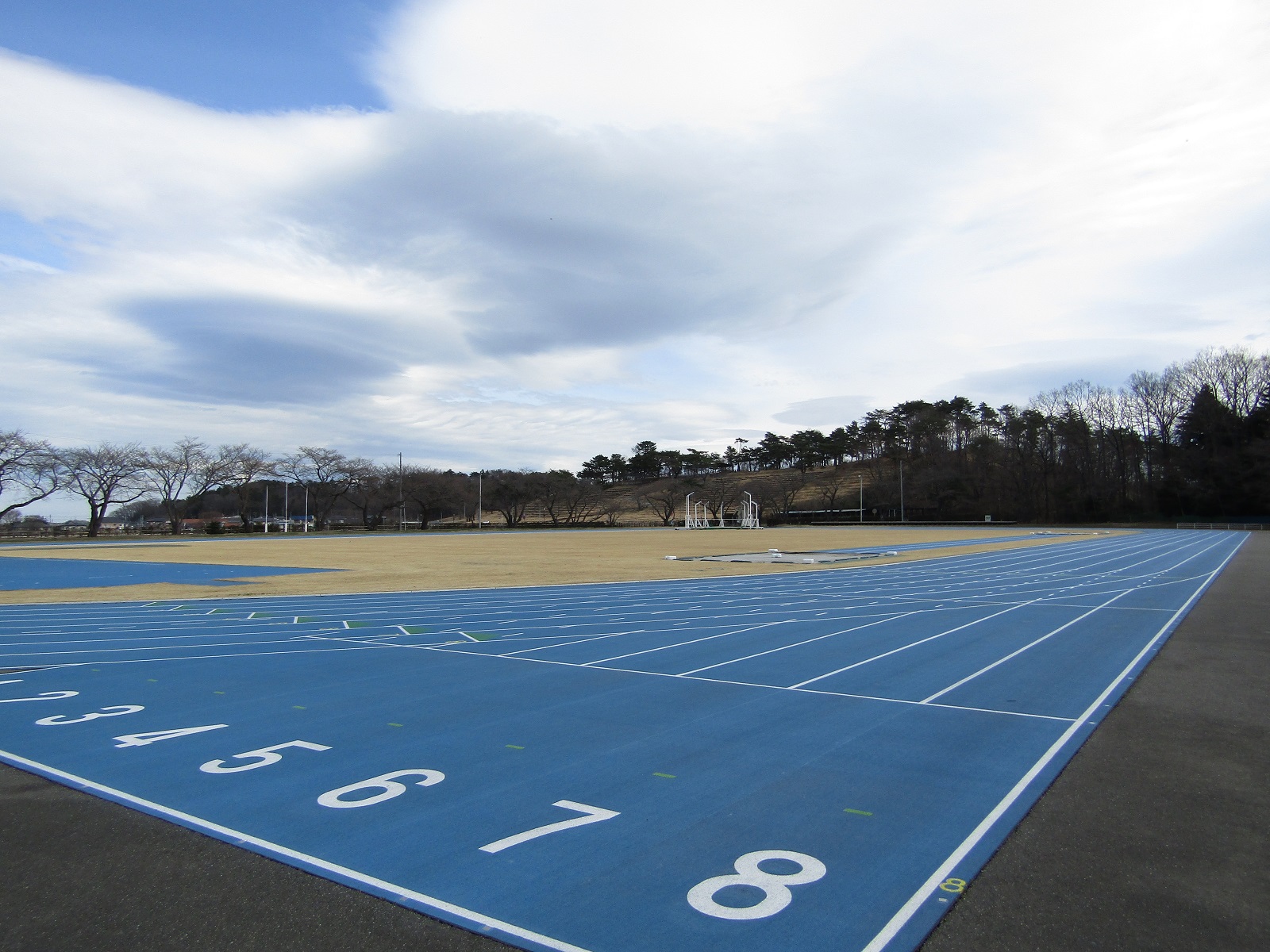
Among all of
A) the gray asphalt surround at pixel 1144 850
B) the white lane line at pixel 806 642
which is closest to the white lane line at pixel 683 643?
the white lane line at pixel 806 642

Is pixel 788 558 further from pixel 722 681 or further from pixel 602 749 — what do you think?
pixel 602 749

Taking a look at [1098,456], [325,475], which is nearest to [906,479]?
[1098,456]

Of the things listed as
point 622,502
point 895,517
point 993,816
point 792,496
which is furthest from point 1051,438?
point 993,816

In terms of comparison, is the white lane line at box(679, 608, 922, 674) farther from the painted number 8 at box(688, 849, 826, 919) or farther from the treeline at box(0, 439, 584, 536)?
the treeline at box(0, 439, 584, 536)

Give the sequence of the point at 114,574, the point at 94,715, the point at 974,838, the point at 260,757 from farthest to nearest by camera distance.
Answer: the point at 114,574, the point at 94,715, the point at 260,757, the point at 974,838

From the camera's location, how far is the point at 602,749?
20.7 feet

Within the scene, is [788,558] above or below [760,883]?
below

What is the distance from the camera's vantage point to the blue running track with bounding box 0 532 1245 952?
3896mm

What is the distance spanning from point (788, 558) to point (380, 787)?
29.5m

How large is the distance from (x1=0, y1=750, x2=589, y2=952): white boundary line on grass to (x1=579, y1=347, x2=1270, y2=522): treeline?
307ft

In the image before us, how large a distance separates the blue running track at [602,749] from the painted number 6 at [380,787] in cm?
4

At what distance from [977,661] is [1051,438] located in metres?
100

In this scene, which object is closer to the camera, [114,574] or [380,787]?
[380,787]

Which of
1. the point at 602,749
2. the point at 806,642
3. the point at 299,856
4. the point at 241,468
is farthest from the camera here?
the point at 241,468
